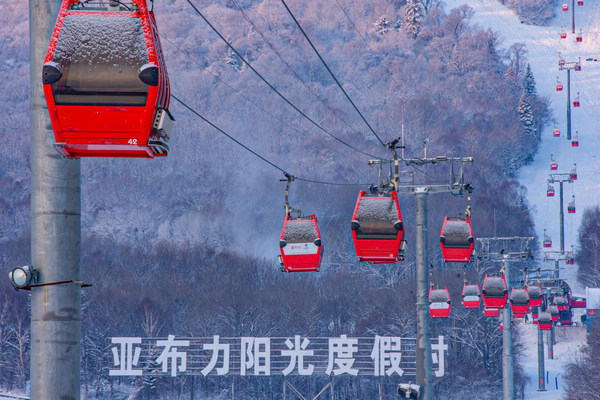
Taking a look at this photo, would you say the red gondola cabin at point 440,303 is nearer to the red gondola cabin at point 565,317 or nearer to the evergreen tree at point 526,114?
the red gondola cabin at point 565,317

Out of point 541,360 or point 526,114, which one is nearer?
Answer: point 541,360

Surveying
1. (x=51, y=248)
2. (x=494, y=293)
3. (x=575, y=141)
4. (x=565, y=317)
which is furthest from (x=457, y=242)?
(x=575, y=141)

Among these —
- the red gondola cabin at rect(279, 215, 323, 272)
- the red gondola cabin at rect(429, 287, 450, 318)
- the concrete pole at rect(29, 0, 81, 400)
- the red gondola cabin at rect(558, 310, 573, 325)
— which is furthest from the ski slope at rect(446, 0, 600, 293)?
the concrete pole at rect(29, 0, 81, 400)

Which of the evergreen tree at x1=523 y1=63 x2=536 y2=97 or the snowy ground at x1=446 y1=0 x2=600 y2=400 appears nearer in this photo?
the snowy ground at x1=446 y1=0 x2=600 y2=400

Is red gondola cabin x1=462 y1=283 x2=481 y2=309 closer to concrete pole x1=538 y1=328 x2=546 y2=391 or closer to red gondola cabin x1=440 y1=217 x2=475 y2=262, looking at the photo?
red gondola cabin x1=440 y1=217 x2=475 y2=262

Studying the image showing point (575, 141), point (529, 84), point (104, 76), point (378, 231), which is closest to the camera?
point (104, 76)

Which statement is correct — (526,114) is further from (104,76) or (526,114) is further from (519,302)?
(104,76)
